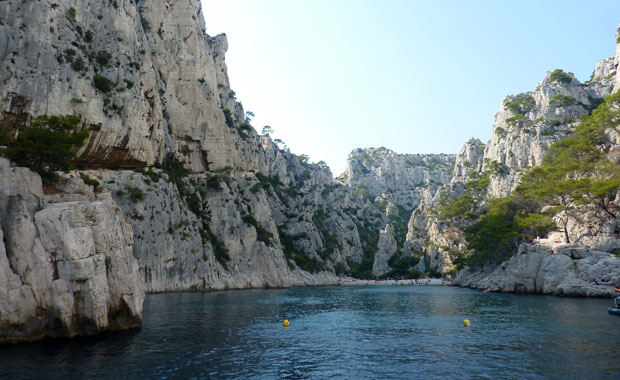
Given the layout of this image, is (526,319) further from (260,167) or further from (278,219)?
(260,167)

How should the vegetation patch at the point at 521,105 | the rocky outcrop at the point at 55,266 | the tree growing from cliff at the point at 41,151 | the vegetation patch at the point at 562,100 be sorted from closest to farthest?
the rocky outcrop at the point at 55,266
the tree growing from cliff at the point at 41,151
the vegetation patch at the point at 562,100
the vegetation patch at the point at 521,105

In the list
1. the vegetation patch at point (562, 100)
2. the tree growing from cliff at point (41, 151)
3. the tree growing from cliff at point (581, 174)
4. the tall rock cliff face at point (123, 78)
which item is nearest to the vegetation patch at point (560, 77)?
the vegetation patch at point (562, 100)

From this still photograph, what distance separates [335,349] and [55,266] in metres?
18.4

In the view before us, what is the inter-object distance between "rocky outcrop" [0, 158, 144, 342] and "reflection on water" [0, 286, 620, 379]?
4.73 ft

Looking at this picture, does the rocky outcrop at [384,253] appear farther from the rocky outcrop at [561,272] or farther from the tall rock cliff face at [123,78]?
the rocky outcrop at [561,272]

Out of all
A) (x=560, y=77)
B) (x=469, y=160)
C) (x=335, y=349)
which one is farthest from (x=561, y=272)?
(x=469, y=160)

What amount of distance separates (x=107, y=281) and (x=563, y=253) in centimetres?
6505

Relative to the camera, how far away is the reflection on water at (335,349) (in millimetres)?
19466

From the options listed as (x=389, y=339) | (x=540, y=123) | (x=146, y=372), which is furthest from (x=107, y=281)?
(x=540, y=123)

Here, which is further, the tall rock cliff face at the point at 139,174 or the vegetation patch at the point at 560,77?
the vegetation patch at the point at 560,77

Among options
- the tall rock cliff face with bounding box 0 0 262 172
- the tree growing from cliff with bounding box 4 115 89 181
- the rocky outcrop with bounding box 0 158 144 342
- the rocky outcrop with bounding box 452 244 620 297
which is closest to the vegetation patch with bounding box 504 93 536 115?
the rocky outcrop with bounding box 452 244 620 297

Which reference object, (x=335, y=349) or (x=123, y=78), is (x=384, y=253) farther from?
(x=335, y=349)

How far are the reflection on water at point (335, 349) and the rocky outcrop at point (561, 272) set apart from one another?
21.2 meters

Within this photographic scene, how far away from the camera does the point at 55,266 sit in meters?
24.9
